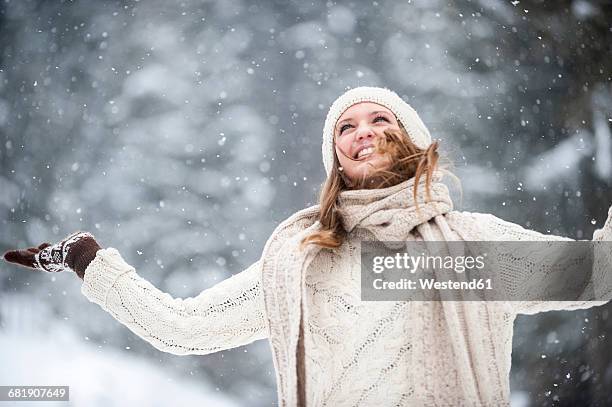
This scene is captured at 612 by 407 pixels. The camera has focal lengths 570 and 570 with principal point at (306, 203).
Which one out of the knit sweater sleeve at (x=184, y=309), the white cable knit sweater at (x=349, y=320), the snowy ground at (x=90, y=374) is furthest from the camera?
the snowy ground at (x=90, y=374)

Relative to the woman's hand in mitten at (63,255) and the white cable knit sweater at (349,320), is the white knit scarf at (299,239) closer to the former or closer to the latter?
the white cable knit sweater at (349,320)

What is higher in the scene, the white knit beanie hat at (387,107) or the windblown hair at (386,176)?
the white knit beanie hat at (387,107)

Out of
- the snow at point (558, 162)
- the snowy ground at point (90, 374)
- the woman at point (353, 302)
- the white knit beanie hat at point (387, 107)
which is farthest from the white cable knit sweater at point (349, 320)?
the snow at point (558, 162)

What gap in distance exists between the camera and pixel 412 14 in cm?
124

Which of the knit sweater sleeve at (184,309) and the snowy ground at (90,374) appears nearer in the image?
the knit sweater sleeve at (184,309)

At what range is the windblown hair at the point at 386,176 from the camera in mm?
689

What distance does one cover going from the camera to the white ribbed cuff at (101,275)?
29.4 inches

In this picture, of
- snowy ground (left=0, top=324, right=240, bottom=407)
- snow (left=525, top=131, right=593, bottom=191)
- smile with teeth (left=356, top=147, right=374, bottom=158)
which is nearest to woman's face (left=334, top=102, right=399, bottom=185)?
smile with teeth (left=356, top=147, right=374, bottom=158)

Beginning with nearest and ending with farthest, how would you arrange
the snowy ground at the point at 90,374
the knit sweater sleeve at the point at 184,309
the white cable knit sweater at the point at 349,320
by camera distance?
the white cable knit sweater at the point at 349,320 < the knit sweater sleeve at the point at 184,309 < the snowy ground at the point at 90,374

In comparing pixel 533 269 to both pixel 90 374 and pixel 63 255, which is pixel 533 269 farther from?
pixel 90 374

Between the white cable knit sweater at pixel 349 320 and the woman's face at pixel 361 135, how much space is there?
Result: 5 centimetres

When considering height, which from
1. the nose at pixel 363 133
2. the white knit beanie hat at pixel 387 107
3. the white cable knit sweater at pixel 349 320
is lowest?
the white cable knit sweater at pixel 349 320

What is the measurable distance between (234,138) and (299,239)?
2.39 ft

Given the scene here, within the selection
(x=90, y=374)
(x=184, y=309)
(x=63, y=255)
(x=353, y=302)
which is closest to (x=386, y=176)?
(x=353, y=302)
